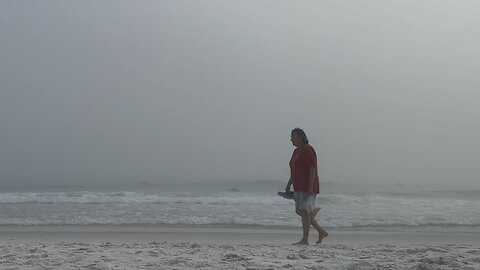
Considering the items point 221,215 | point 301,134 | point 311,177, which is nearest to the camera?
point 311,177

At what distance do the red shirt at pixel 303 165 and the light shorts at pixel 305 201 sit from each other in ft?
0.21

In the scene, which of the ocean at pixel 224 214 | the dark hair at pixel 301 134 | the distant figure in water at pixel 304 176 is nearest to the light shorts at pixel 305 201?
the distant figure in water at pixel 304 176

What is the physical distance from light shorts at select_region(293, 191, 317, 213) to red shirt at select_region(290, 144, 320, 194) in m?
0.06

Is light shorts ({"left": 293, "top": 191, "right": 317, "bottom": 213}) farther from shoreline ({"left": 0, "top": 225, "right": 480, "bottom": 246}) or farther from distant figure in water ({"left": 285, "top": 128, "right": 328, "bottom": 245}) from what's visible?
shoreline ({"left": 0, "top": 225, "right": 480, "bottom": 246})

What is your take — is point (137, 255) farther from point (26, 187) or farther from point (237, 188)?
point (26, 187)

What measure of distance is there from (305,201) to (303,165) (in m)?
0.43

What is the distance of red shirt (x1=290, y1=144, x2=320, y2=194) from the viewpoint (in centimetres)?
604

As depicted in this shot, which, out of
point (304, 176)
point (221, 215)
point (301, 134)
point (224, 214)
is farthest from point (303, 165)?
point (224, 214)

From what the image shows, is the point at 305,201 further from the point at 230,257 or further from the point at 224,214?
the point at 224,214

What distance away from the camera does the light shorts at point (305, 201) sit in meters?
6.07

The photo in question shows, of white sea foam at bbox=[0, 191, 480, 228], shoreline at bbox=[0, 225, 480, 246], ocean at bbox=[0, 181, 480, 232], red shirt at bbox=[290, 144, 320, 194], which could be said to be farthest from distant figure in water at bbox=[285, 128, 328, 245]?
white sea foam at bbox=[0, 191, 480, 228]

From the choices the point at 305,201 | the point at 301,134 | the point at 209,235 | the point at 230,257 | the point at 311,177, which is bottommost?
the point at 209,235

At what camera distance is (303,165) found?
20.0 ft

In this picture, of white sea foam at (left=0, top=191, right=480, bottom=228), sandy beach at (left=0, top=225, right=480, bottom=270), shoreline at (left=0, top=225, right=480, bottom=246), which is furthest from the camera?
white sea foam at (left=0, top=191, right=480, bottom=228)
